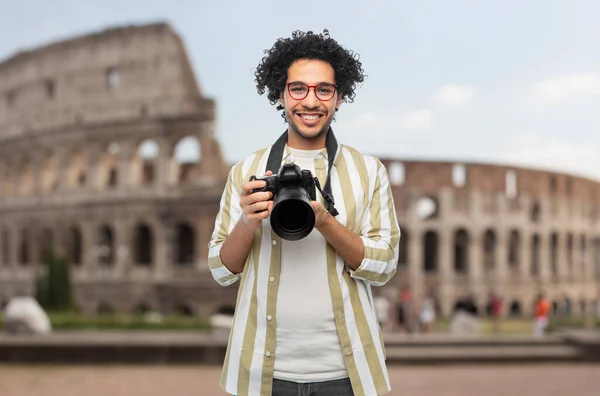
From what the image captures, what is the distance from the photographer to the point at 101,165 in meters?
31.2

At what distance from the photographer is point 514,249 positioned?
37.1 metres

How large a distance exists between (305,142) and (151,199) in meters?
27.2

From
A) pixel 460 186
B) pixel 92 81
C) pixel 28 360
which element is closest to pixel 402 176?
pixel 460 186

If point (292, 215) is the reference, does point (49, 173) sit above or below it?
above

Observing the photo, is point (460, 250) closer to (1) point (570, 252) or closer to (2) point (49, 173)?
(1) point (570, 252)

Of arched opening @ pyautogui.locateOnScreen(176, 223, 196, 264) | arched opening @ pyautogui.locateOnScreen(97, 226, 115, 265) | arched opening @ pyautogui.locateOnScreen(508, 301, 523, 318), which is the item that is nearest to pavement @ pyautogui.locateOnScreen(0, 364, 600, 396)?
arched opening @ pyautogui.locateOnScreen(508, 301, 523, 318)

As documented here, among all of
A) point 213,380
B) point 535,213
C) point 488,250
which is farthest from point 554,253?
point 213,380

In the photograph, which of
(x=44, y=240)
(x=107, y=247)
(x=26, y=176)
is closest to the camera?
(x=107, y=247)

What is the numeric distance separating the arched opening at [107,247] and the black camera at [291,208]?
1176 inches

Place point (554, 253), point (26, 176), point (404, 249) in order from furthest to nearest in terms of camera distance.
Result: point (554, 253) → point (26, 176) → point (404, 249)

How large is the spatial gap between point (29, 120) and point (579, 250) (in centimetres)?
2929

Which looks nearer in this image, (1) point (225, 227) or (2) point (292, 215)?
(2) point (292, 215)

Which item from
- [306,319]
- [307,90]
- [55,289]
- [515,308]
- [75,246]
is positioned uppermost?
[307,90]

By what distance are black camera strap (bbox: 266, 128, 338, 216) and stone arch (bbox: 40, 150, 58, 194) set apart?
31.7m
